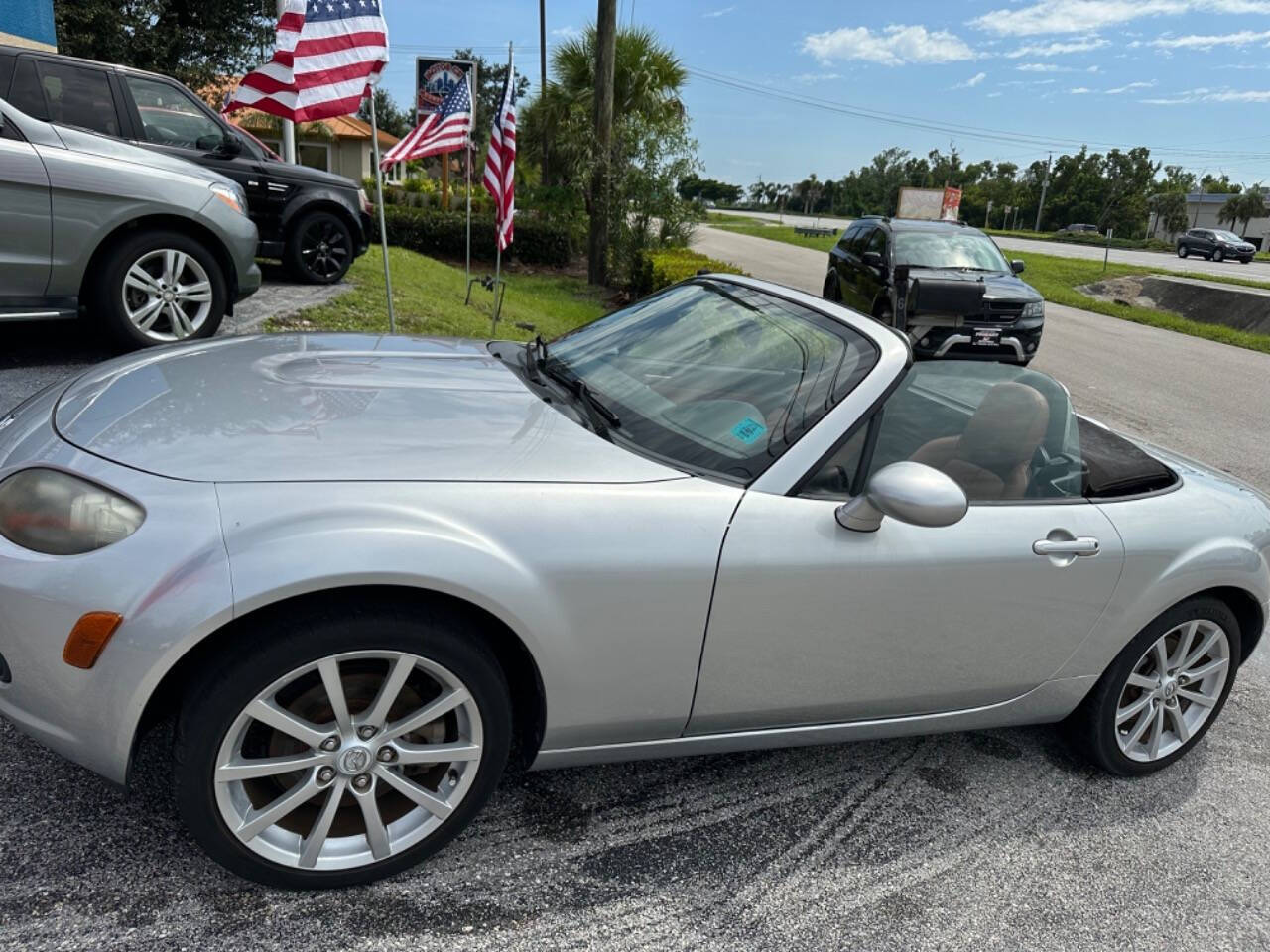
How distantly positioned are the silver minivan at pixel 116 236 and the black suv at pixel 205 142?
1.94 metres

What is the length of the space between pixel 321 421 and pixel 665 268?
38.7ft

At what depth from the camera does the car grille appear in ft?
35.2

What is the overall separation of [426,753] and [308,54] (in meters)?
5.15

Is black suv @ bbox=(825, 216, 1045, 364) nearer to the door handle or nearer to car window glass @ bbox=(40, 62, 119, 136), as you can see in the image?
the door handle

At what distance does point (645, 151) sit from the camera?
17.7 meters

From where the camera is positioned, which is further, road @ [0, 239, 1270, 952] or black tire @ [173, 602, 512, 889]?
road @ [0, 239, 1270, 952]

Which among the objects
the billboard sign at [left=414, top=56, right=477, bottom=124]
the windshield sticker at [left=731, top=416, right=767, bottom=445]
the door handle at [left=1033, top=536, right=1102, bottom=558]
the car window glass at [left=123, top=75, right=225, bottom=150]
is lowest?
the door handle at [left=1033, top=536, right=1102, bottom=558]

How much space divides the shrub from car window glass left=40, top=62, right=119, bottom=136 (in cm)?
658

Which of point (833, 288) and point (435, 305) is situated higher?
point (833, 288)

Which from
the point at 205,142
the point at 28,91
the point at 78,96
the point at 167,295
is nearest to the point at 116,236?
the point at 167,295

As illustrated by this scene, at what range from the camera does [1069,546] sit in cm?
266

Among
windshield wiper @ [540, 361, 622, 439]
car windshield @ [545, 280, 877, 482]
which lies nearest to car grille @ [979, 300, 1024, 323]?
car windshield @ [545, 280, 877, 482]

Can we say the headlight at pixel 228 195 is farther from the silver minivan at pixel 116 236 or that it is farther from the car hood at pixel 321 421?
the car hood at pixel 321 421

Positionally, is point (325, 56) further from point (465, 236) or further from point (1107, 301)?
point (1107, 301)
